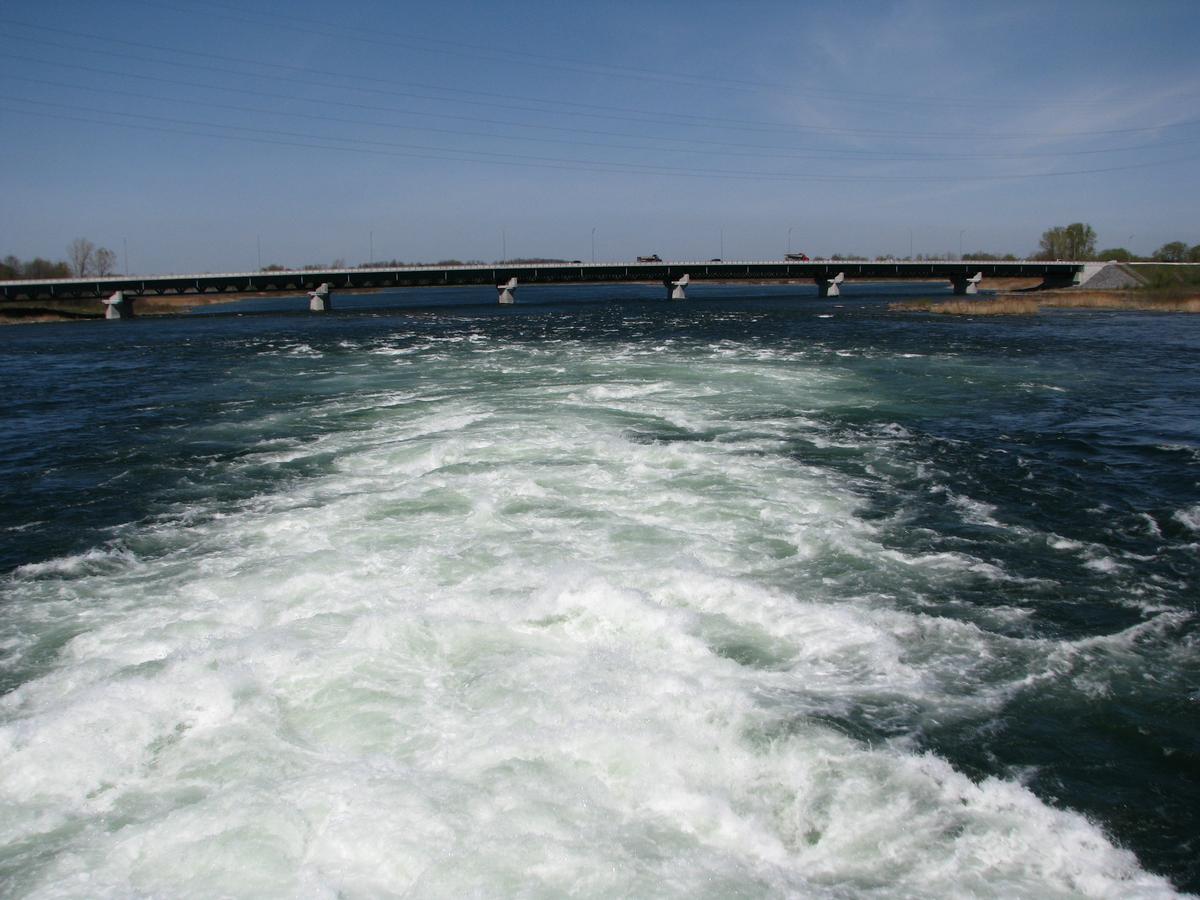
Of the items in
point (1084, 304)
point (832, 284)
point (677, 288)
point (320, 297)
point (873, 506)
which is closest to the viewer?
point (873, 506)

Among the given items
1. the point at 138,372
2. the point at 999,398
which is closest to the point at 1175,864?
the point at 999,398

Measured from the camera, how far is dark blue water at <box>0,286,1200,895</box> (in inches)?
258

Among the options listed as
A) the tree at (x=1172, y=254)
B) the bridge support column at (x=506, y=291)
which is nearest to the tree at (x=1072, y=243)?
the tree at (x=1172, y=254)

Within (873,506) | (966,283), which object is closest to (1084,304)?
(966,283)

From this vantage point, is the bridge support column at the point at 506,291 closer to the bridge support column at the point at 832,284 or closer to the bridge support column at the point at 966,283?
the bridge support column at the point at 832,284

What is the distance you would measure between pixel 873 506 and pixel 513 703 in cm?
795

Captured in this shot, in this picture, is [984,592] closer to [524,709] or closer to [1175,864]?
[1175,864]

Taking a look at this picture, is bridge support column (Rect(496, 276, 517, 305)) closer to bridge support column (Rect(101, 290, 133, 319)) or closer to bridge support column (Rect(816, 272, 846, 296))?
bridge support column (Rect(101, 290, 133, 319))

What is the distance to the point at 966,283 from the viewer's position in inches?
4532

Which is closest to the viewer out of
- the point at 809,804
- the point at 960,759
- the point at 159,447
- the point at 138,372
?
the point at 809,804

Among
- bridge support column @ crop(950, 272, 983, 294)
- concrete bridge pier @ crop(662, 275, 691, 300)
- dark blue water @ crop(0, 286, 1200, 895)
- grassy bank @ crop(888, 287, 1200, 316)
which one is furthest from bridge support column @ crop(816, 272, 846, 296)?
dark blue water @ crop(0, 286, 1200, 895)

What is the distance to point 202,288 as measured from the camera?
91.7 m

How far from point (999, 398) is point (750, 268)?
88903 mm

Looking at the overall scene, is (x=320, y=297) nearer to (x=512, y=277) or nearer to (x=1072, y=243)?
(x=512, y=277)
